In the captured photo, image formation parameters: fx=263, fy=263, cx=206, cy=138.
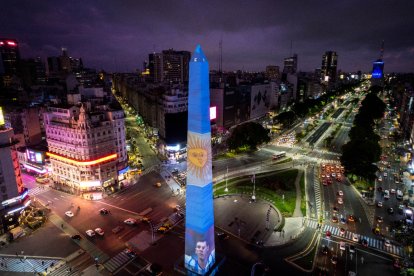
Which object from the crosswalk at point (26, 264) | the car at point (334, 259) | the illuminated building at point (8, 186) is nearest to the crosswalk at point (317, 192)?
the car at point (334, 259)

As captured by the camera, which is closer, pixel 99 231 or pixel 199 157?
pixel 199 157

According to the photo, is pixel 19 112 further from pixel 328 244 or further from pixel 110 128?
pixel 328 244

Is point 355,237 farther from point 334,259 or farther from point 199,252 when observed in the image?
point 199,252

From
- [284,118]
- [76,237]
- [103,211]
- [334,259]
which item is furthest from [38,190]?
[284,118]

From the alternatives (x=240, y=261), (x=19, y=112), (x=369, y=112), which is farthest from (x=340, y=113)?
(x=19, y=112)

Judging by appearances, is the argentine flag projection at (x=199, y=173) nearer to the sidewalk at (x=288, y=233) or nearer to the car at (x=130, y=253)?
the car at (x=130, y=253)

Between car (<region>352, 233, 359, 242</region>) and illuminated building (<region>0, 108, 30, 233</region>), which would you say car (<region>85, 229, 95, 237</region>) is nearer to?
illuminated building (<region>0, 108, 30, 233</region>)
